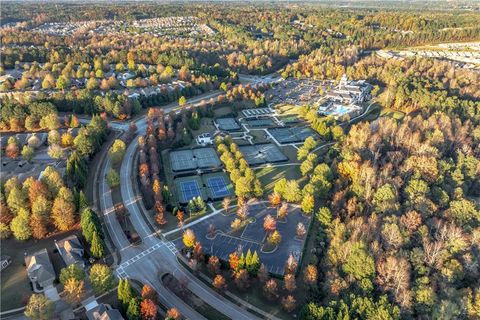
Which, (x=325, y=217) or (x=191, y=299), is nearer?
(x=191, y=299)

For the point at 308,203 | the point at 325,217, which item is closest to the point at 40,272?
the point at 308,203

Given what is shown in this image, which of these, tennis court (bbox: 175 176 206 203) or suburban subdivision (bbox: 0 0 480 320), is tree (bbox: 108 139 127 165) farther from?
tennis court (bbox: 175 176 206 203)

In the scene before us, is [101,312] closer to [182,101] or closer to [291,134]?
[291,134]

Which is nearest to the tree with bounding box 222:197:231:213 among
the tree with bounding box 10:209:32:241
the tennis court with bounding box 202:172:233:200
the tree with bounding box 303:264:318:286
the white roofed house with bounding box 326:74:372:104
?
the tennis court with bounding box 202:172:233:200

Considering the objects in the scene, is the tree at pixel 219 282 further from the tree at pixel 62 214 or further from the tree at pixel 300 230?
the tree at pixel 62 214

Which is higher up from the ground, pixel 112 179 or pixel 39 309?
pixel 112 179

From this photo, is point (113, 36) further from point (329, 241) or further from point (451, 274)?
point (451, 274)
